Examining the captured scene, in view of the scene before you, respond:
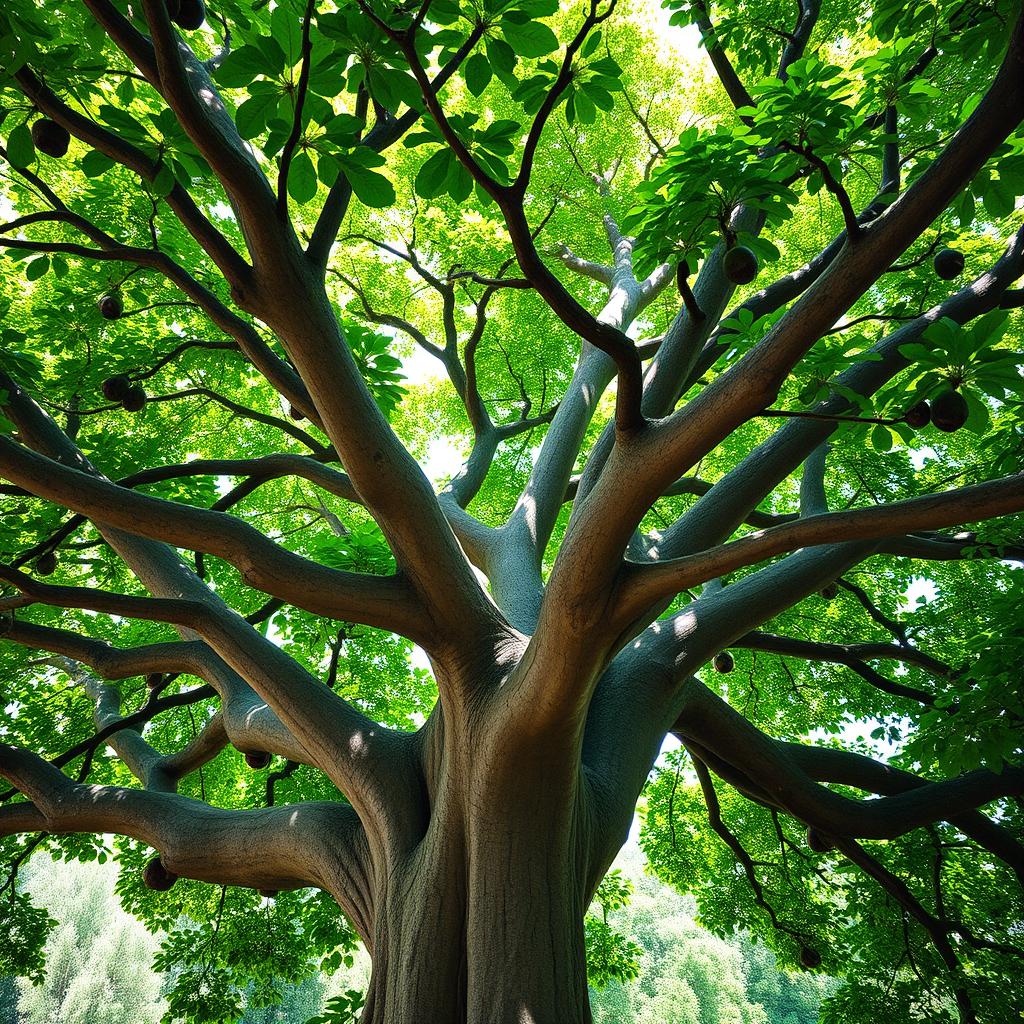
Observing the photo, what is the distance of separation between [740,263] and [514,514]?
3115 millimetres

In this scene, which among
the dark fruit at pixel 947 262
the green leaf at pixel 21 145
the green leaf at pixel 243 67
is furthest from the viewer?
the dark fruit at pixel 947 262

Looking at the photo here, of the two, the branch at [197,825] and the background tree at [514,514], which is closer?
the background tree at [514,514]

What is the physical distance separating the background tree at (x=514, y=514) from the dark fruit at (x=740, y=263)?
12 millimetres

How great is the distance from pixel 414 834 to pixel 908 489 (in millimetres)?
5501

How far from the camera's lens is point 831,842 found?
460 centimetres

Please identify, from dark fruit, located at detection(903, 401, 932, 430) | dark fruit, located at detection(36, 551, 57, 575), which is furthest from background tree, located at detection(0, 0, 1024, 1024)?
dark fruit, located at detection(36, 551, 57, 575)

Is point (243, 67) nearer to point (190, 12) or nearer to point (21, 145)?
point (190, 12)

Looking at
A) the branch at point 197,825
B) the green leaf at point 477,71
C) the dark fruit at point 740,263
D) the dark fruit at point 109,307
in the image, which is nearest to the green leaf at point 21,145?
the dark fruit at point 109,307

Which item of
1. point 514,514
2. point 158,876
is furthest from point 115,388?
point 514,514

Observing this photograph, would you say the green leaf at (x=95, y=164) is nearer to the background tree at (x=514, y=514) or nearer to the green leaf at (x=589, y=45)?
the background tree at (x=514, y=514)

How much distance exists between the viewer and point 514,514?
5.18 meters

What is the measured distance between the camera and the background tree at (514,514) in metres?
2.12

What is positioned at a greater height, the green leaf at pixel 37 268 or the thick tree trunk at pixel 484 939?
the green leaf at pixel 37 268

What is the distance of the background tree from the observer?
2.12m
